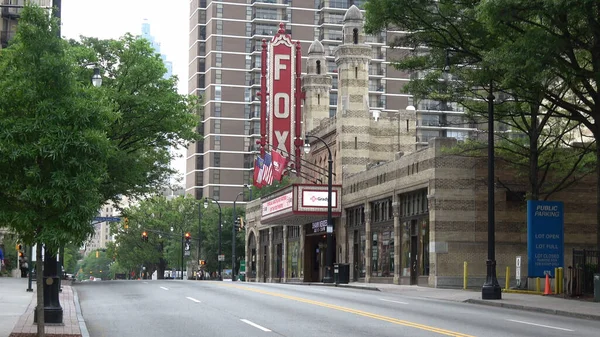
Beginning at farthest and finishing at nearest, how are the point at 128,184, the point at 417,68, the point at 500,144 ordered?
the point at 128,184
the point at 500,144
the point at 417,68

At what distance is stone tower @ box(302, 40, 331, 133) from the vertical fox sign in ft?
7.99

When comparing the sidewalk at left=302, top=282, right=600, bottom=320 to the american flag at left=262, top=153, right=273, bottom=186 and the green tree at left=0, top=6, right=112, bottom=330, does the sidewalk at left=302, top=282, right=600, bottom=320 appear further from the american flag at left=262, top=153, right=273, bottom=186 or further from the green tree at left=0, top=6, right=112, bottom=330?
the american flag at left=262, top=153, right=273, bottom=186

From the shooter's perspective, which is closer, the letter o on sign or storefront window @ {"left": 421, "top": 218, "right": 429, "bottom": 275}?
storefront window @ {"left": 421, "top": 218, "right": 429, "bottom": 275}

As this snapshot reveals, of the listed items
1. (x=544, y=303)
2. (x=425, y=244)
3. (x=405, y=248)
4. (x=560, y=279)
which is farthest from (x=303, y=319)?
(x=405, y=248)

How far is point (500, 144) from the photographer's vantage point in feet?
138

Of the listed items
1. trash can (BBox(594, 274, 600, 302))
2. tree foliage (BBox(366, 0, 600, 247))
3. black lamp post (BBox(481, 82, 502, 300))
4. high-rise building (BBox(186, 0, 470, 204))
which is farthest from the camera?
high-rise building (BBox(186, 0, 470, 204))

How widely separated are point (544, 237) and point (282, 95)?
37.4 meters

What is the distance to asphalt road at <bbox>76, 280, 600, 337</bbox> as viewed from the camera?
17.6 m

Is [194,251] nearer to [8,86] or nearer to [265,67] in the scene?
[265,67]

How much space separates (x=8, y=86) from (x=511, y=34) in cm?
1937

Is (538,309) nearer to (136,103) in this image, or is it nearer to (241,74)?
(136,103)

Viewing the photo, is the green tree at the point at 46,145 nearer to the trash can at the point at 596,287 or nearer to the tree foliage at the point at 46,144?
the tree foliage at the point at 46,144

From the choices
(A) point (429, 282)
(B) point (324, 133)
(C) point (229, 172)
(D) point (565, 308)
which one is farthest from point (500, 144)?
(C) point (229, 172)

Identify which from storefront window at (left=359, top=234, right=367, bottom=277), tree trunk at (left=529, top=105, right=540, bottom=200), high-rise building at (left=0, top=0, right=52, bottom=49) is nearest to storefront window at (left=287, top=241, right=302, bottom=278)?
storefront window at (left=359, top=234, right=367, bottom=277)
